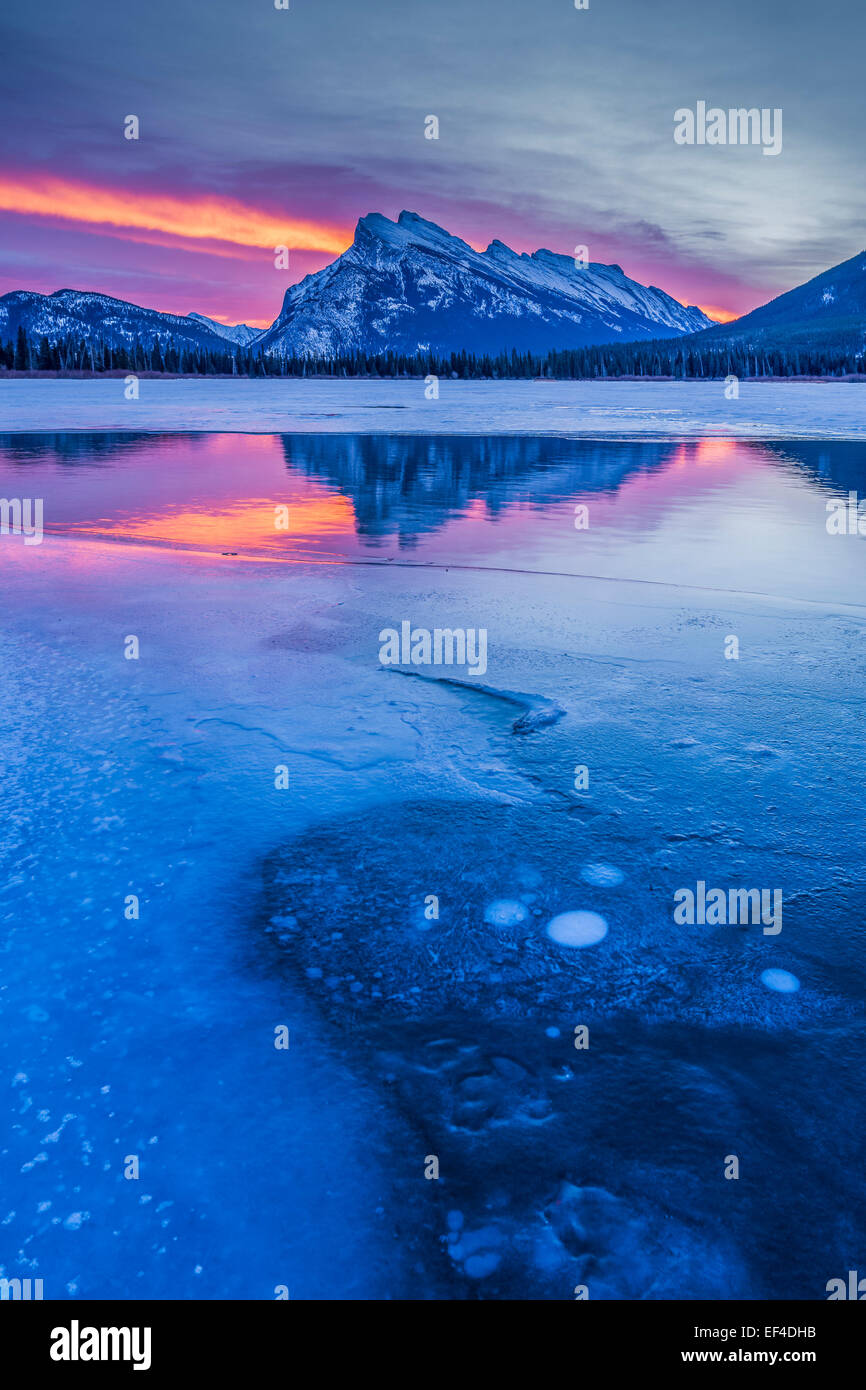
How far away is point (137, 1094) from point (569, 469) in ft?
74.6

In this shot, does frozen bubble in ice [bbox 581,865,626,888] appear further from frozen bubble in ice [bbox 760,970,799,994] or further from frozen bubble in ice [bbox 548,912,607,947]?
frozen bubble in ice [bbox 760,970,799,994]

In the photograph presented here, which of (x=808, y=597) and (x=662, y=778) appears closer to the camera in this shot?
(x=662, y=778)

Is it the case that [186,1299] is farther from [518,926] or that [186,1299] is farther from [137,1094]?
[518,926]

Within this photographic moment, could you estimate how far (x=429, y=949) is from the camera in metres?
3.80

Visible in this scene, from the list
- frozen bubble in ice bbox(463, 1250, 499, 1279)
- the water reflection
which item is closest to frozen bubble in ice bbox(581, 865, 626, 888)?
frozen bubble in ice bbox(463, 1250, 499, 1279)

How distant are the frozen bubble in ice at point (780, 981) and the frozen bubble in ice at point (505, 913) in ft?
3.48

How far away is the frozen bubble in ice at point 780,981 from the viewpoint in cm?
352

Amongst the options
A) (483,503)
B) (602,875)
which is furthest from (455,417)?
(602,875)

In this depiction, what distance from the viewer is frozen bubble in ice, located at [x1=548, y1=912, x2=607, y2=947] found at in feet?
12.6

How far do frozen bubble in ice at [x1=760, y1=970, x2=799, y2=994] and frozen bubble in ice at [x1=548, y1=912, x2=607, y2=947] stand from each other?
68 cm

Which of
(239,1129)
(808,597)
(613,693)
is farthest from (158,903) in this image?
(808,597)

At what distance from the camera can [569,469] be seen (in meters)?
23.9

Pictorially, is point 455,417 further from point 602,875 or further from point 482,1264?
point 482,1264

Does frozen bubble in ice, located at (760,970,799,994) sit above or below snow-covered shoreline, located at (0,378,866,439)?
below
